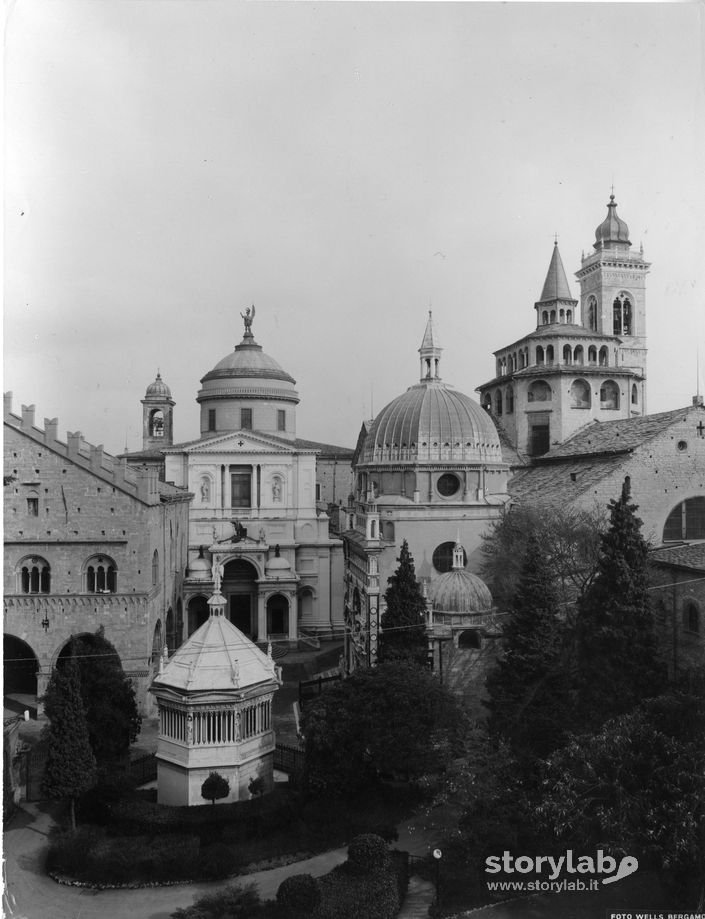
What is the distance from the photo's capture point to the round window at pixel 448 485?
32.6 metres

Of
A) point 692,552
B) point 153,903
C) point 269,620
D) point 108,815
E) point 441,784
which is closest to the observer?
point 153,903

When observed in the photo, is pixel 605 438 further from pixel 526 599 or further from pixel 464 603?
pixel 526 599

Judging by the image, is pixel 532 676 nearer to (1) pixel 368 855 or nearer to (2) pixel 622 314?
(1) pixel 368 855

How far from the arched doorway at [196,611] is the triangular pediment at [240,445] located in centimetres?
752

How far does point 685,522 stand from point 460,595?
924 centimetres

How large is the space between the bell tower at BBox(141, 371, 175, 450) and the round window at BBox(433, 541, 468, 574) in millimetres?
22866

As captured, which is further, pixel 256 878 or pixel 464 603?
pixel 464 603

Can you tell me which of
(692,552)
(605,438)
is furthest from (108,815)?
(605,438)

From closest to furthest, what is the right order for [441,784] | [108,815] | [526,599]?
1. [441,784]
2. [108,815]
3. [526,599]

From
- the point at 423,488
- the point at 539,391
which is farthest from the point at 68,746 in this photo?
the point at 539,391

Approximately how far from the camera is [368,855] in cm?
1505

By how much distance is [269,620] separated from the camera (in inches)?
1647

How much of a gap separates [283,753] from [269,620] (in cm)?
1963

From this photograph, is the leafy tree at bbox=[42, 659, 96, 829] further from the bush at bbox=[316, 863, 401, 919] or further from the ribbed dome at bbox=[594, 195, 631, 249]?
the ribbed dome at bbox=[594, 195, 631, 249]
